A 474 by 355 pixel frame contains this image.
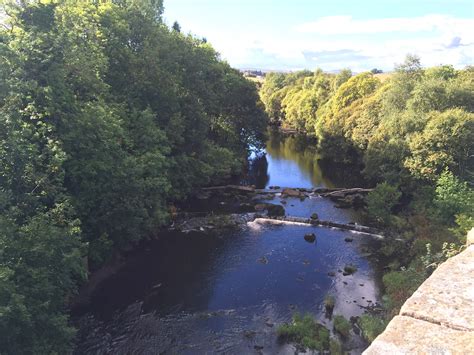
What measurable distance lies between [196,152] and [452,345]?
42.3m

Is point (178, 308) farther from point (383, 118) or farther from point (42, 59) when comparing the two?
point (383, 118)

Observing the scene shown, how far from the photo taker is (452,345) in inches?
126

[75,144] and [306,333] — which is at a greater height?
[75,144]

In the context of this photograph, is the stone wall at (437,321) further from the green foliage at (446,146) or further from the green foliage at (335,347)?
the green foliage at (446,146)

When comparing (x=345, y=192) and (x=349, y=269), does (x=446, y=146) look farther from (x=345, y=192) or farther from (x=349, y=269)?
(x=349, y=269)

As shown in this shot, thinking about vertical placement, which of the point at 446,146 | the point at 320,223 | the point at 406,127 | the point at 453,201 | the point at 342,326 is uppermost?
the point at 406,127

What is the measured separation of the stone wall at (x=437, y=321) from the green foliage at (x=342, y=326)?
20.1m

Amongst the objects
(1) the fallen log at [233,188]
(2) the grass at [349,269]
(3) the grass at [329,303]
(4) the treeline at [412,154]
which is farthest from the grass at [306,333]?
(1) the fallen log at [233,188]

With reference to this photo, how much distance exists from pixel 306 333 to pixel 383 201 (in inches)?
796

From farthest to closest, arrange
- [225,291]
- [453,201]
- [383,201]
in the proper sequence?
[383,201] < [453,201] < [225,291]

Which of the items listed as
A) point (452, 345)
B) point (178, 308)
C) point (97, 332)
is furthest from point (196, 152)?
point (452, 345)

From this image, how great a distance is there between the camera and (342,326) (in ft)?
74.1

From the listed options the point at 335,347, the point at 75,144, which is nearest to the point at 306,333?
the point at 335,347

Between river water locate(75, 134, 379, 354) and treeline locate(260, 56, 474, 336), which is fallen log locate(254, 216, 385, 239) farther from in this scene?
treeline locate(260, 56, 474, 336)
